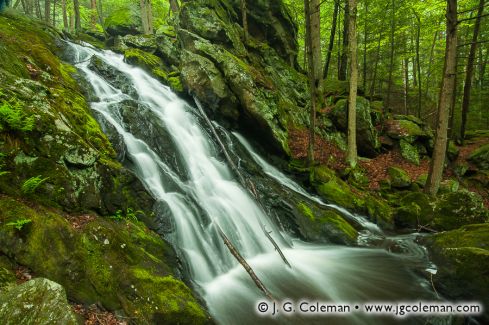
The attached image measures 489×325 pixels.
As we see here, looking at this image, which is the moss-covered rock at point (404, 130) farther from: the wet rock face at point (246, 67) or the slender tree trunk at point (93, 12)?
the slender tree trunk at point (93, 12)

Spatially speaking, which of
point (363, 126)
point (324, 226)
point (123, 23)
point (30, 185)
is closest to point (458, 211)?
point (324, 226)

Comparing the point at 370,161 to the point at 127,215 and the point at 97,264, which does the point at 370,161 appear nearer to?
the point at 127,215

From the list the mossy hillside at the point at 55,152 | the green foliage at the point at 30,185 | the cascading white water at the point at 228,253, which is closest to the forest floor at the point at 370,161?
the cascading white water at the point at 228,253

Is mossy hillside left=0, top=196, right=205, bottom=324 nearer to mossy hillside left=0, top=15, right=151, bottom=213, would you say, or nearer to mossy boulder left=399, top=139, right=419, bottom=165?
mossy hillside left=0, top=15, right=151, bottom=213

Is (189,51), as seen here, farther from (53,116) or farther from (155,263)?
(155,263)

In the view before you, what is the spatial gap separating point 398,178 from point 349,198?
125 inches

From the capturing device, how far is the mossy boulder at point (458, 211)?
9742mm

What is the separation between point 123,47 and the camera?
17312 millimetres

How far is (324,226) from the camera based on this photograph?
9625 mm

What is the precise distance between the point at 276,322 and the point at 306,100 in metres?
14.0

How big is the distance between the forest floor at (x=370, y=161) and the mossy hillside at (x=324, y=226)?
3.04 metres

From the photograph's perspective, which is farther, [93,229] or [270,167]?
[270,167]

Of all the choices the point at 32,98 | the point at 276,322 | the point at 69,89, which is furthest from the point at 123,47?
the point at 276,322

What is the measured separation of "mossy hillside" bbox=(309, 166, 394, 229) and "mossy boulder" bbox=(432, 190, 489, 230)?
1.45 meters
